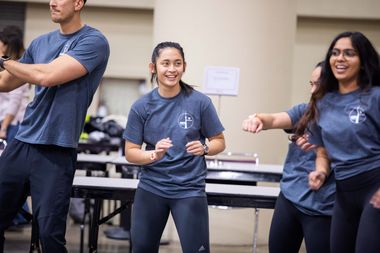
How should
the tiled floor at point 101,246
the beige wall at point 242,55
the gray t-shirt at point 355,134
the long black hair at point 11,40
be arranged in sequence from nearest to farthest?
the gray t-shirt at point 355,134
the long black hair at point 11,40
the tiled floor at point 101,246
the beige wall at point 242,55

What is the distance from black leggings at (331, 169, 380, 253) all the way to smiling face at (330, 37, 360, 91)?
0.48m

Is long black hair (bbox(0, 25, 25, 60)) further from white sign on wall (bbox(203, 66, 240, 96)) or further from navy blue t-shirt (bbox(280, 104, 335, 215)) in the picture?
navy blue t-shirt (bbox(280, 104, 335, 215))

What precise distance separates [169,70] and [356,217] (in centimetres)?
123

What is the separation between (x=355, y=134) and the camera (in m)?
2.98

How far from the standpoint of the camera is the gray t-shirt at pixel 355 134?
2.97 meters

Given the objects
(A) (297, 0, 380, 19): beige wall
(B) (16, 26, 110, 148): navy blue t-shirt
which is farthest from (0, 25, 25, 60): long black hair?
(A) (297, 0, 380, 19): beige wall

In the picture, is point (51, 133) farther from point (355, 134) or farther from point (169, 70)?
point (355, 134)

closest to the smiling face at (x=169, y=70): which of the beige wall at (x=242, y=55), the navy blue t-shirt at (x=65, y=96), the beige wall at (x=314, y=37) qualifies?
the navy blue t-shirt at (x=65, y=96)

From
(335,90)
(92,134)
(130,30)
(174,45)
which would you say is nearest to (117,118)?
(92,134)

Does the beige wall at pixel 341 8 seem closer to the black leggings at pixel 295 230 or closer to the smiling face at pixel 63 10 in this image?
the black leggings at pixel 295 230

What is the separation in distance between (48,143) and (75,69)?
0.39 metres

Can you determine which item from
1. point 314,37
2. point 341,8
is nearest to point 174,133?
point 341,8

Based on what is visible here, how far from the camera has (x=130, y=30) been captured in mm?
10219

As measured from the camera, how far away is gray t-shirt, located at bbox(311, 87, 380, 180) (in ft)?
9.75
